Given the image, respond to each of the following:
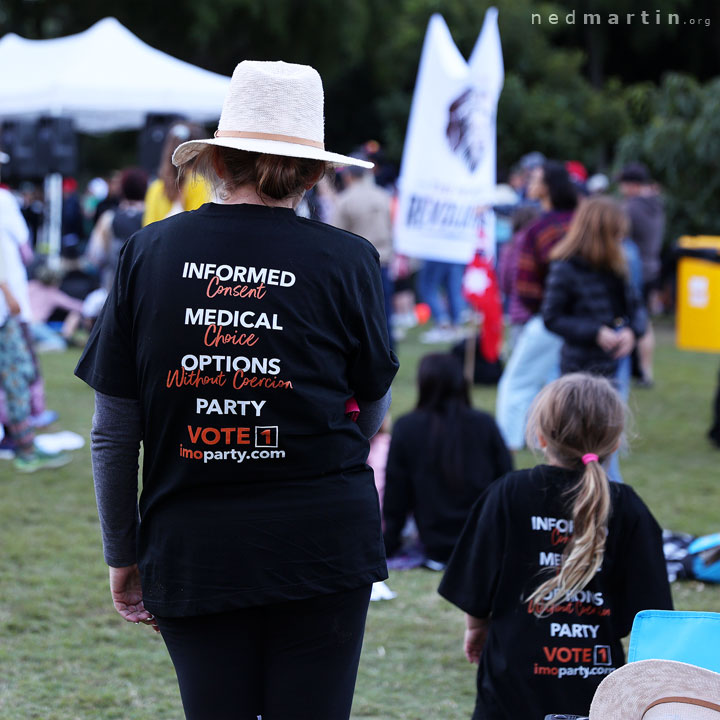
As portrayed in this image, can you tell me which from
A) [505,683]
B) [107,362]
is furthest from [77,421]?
[107,362]

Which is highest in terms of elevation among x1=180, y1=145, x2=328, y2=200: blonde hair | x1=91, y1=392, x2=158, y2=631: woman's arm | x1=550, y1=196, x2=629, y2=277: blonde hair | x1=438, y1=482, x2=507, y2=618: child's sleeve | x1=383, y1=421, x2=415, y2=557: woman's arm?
x1=180, y1=145, x2=328, y2=200: blonde hair

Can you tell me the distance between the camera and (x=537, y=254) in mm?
6695

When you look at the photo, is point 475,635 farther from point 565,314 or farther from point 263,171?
point 565,314

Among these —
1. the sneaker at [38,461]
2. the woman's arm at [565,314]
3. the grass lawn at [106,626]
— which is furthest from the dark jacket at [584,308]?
the sneaker at [38,461]

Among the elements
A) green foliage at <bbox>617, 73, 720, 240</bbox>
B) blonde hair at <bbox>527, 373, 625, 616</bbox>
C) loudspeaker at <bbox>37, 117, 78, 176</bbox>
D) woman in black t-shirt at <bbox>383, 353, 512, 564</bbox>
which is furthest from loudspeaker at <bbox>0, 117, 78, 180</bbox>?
blonde hair at <bbox>527, 373, 625, 616</bbox>

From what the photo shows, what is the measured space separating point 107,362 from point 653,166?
14247mm

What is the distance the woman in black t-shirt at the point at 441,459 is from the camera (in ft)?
16.4

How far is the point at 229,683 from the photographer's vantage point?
1.95 metres

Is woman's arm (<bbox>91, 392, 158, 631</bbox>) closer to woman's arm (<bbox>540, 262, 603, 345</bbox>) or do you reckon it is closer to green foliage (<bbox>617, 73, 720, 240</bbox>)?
woman's arm (<bbox>540, 262, 603, 345</bbox>)

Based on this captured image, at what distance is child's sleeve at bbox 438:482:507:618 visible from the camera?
113 inches

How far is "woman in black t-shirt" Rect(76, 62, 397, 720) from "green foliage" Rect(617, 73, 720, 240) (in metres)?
12.8

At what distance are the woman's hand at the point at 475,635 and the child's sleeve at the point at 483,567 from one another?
0.05m

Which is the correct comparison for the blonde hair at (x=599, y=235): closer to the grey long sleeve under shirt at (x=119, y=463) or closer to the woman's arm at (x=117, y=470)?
the grey long sleeve under shirt at (x=119, y=463)

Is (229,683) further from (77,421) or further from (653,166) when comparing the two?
(653,166)
